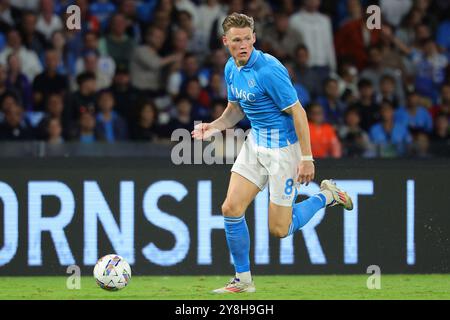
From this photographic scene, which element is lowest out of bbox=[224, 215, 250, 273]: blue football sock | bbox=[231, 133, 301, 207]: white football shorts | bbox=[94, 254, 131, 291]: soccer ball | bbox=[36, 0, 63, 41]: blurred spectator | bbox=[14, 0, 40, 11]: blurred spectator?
bbox=[94, 254, 131, 291]: soccer ball

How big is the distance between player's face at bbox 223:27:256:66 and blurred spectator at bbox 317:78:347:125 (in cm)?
476

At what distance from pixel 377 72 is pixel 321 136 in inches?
101

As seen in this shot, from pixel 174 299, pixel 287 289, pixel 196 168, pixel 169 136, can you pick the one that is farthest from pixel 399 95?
pixel 174 299

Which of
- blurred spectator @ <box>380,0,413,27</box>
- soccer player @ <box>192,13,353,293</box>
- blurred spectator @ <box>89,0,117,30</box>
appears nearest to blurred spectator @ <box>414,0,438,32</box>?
blurred spectator @ <box>380,0,413,27</box>

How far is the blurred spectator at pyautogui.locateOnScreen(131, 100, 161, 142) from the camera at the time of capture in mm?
11922

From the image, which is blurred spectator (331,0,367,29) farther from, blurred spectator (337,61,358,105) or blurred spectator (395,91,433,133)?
blurred spectator (395,91,433,133)

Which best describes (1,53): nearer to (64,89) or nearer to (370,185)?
(64,89)

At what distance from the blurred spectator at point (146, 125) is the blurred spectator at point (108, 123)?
0.14 m

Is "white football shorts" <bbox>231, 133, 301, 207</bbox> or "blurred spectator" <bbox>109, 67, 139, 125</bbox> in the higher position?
"blurred spectator" <bbox>109, 67, 139, 125</bbox>

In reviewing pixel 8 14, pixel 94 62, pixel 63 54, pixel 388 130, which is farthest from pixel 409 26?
pixel 8 14

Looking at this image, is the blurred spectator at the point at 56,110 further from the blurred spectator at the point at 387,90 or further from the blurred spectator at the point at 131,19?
the blurred spectator at the point at 387,90

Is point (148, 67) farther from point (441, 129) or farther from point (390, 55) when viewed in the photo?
point (441, 129)

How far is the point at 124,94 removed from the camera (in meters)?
12.6

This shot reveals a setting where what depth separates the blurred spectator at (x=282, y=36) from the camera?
13578 mm
